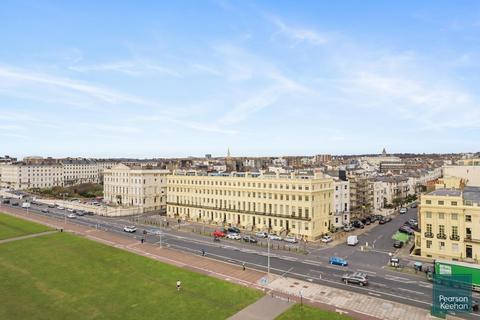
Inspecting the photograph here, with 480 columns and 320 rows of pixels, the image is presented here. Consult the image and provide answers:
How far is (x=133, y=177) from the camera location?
139 m

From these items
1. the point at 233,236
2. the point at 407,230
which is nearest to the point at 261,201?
the point at 233,236

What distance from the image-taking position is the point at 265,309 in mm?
46875

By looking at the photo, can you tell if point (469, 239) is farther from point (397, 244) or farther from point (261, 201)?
point (261, 201)

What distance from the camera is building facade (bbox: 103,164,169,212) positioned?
137250 millimetres

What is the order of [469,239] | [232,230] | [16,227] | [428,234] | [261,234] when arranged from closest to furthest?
[469,239] → [428,234] → [261,234] → [232,230] → [16,227]

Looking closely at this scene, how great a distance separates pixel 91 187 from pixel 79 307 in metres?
155

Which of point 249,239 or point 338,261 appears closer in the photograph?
point 338,261

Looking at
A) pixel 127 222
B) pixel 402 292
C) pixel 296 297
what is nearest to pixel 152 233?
pixel 127 222

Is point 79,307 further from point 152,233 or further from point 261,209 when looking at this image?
point 261,209

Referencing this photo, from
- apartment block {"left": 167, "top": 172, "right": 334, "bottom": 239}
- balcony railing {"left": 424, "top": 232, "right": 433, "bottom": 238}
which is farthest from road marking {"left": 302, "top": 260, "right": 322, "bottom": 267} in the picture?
balcony railing {"left": 424, "top": 232, "right": 433, "bottom": 238}

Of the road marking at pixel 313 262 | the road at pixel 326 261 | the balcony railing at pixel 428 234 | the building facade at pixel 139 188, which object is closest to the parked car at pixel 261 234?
the road at pixel 326 261

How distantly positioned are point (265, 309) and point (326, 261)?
26.3m

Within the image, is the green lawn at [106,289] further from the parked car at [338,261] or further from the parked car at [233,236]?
the parked car at [233,236]

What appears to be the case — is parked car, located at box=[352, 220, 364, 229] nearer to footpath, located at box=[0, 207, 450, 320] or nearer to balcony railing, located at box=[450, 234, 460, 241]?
balcony railing, located at box=[450, 234, 460, 241]
